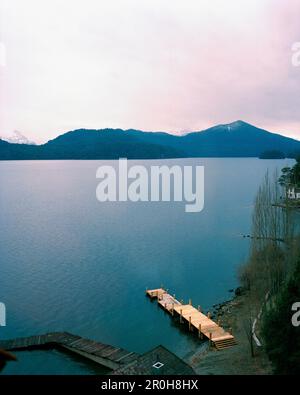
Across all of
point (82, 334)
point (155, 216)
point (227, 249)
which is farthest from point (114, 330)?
point (155, 216)

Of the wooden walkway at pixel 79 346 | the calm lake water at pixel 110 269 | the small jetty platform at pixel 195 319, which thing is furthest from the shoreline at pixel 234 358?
the wooden walkway at pixel 79 346

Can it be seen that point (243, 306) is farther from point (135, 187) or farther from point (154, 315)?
point (135, 187)

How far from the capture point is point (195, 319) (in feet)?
85.9

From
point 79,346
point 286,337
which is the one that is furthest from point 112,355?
point 286,337

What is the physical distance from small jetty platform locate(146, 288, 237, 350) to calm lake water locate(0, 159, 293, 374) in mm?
801

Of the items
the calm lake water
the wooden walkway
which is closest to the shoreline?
the calm lake water

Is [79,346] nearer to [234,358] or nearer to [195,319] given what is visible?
[195,319]

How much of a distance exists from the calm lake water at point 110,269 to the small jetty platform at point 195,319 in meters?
0.80

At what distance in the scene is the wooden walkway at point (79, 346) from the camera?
2142 centimetres

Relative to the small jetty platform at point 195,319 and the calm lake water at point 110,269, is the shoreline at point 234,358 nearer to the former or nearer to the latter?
the small jetty platform at point 195,319

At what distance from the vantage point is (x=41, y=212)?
236 feet

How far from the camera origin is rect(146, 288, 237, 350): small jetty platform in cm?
2288

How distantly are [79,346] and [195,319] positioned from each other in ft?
26.2
